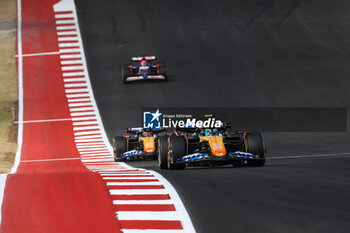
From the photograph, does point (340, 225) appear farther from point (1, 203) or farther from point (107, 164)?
point (107, 164)

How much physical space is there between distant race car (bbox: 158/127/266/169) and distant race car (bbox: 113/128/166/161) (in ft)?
18.1

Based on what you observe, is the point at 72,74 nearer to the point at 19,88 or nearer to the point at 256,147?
the point at 19,88

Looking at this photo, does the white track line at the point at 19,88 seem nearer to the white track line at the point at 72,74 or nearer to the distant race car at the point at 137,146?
the white track line at the point at 72,74

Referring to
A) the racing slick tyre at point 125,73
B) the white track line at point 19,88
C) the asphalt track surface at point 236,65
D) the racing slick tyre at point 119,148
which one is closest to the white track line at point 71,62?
the asphalt track surface at point 236,65

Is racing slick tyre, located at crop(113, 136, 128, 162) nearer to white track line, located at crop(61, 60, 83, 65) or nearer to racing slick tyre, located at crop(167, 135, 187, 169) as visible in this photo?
racing slick tyre, located at crop(167, 135, 187, 169)

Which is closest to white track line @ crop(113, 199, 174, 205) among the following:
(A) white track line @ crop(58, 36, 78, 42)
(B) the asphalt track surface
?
(B) the asphalt track surface

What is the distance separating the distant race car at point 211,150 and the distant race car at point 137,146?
5.52m

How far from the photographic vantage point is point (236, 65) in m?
44.7

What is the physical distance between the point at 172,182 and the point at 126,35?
125 feet

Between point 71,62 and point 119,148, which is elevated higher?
point 71,62

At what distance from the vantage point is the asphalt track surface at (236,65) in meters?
14.6

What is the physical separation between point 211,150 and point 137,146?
7943 millimetres

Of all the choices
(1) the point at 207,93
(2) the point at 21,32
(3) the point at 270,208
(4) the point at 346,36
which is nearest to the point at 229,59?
(1) the point at 207,93

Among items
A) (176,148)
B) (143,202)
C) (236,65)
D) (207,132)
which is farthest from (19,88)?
(143,202)
